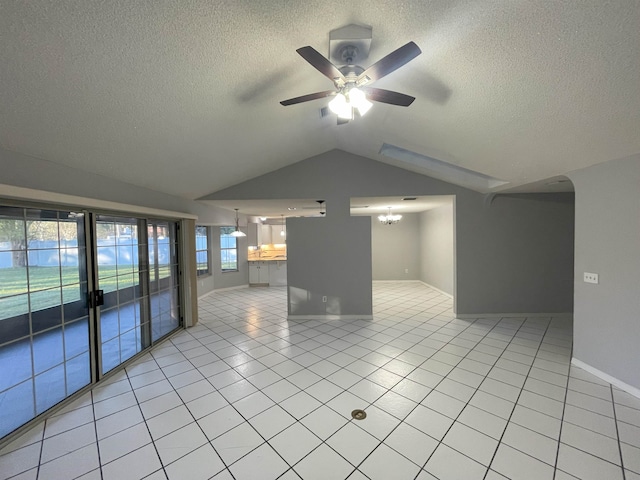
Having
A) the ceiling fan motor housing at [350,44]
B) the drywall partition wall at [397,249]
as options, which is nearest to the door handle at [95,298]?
the ceiling fan motor housing at [350,44]

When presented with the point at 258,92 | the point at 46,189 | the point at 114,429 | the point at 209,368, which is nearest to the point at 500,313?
the point at 209,368

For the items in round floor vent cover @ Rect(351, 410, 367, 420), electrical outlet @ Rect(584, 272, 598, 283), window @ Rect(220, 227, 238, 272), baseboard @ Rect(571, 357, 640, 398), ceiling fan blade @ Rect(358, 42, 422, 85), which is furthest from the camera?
window @ Rect(220, 227, 238, 272)

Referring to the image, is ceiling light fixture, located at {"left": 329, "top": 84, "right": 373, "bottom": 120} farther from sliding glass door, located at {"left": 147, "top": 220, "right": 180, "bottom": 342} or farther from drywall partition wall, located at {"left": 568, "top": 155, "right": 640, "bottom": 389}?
sliding glass door, located at {"left": 147, "top": 220, "right": 180, "bottom": 342}

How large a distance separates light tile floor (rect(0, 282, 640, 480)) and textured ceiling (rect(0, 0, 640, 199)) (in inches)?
95.4

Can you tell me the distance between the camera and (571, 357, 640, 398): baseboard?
2.50m

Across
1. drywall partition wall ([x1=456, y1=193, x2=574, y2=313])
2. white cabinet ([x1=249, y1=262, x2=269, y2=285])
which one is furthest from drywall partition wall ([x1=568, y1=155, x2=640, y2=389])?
white cabinet ([x1=249, y1=262, x2=269, y2=285])

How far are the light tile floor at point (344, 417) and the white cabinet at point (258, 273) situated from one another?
14.3 feet

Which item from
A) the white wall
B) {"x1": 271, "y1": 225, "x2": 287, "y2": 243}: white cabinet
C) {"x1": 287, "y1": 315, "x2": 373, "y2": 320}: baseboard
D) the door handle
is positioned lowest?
{"x1": 287, "y1": 315, "x2": 373, "y2": 320}: baseboard

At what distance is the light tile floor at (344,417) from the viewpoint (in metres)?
1.75

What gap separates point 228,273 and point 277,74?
6.63 meters

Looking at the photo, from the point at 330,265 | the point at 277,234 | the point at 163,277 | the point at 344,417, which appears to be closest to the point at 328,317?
the point at 330,265

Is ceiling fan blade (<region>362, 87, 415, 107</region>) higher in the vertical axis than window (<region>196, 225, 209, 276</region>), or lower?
higher

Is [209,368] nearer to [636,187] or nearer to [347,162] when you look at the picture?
[347,162]

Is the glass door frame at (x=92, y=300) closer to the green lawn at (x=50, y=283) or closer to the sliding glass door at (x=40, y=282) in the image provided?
the sliding glass door at (x=40, y=282)
